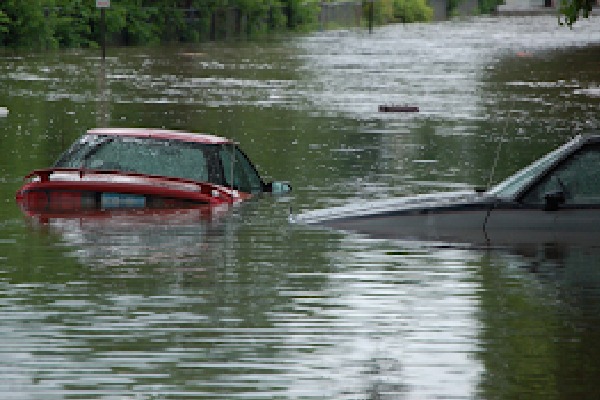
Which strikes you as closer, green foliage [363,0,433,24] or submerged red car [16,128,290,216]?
submerged red car [16,128,290,216]

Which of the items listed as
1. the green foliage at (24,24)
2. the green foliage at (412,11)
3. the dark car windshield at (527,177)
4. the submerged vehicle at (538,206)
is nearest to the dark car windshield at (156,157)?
the submerged vehicle at (538,206)

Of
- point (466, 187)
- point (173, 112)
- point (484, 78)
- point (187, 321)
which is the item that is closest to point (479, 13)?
point (484, 78)

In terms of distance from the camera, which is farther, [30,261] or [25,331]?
[30,261]

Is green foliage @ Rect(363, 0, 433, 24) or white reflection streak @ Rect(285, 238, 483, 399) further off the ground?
white reflection streak @ Rect(285, 238, 483, 399)

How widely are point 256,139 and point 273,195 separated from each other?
419 inches

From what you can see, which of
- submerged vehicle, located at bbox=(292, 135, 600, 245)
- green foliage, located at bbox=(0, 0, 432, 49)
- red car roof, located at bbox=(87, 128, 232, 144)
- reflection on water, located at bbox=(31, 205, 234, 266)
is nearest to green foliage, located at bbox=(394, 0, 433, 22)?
green foliage, located at bbox=(0, 0, 432, 49)

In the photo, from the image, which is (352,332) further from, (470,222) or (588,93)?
(588,93)

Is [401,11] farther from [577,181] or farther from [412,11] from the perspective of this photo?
[577,181]

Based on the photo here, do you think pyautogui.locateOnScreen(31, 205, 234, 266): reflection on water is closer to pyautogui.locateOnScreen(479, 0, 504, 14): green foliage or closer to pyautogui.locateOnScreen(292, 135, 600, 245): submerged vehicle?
pyautogui.locateOnScreen(292, 135, 600, 245): submerged vehicle

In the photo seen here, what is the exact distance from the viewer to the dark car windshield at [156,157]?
703 inches

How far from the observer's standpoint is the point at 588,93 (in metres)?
48.2

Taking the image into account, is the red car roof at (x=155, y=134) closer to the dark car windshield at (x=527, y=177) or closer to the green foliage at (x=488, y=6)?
the dark car windshield at (x=527, y=177)

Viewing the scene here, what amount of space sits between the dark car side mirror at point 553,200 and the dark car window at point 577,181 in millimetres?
40

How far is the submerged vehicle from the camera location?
13805mm
